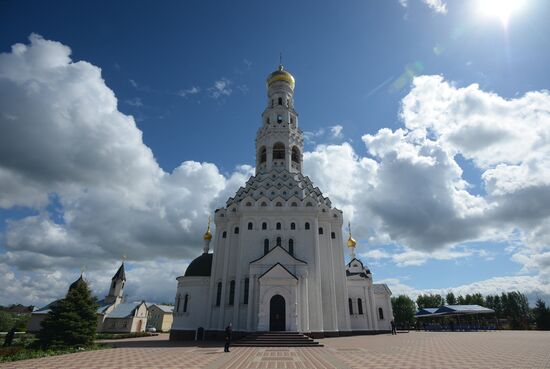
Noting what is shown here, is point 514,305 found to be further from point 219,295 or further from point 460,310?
point 219,295

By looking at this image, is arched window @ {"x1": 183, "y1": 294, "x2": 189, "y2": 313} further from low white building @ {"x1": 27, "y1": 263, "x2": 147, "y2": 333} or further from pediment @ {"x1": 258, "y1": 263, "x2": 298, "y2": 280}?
low white building @ {"x1": 27, "y1": 263, "x2": 147, "y2": 333}

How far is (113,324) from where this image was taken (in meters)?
55.7

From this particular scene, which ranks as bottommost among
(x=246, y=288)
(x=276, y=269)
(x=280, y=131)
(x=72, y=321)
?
(x=72, y=321)

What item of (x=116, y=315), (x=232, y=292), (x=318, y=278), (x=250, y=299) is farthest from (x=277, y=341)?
(x=116, y=315)

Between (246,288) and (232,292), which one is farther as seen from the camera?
(232,292)

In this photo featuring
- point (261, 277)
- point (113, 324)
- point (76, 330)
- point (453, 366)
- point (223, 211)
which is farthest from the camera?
point (113, 324)

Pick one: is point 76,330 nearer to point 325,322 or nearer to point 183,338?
point 183,338

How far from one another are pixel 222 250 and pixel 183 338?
30.9 ft

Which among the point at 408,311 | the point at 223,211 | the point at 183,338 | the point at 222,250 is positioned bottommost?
the point at 183,338

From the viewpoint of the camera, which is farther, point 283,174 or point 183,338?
point 283,174

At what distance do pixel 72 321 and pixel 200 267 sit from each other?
14.8m

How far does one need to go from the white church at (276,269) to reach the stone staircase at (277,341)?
2190 mm

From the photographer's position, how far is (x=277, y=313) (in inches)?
1025

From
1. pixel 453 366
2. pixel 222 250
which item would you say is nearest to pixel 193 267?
pixel 222 250
